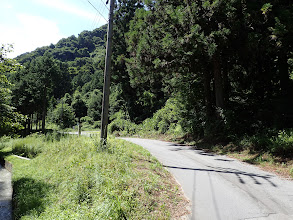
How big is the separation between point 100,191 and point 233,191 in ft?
11.3

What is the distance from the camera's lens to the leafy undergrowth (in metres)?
4.34

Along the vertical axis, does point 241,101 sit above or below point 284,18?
below

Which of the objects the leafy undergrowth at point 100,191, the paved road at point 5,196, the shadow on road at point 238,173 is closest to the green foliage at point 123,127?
the paved road at point 5,196

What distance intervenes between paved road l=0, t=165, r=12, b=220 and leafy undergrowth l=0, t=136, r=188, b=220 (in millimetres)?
539

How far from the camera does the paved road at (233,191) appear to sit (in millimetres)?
4332

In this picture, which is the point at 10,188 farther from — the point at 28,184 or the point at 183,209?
the point at 183,209

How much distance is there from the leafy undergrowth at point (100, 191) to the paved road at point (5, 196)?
539 millimetres

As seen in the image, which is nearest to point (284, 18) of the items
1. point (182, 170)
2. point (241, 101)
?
point (241, 101)

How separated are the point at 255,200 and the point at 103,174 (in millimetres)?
4036

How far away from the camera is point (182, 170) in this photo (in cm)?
767

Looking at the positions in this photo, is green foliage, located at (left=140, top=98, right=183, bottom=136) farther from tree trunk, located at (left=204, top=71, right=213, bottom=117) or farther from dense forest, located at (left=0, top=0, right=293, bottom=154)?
tree trunk, located at (left=204, top=71, right=213, bottom=117)

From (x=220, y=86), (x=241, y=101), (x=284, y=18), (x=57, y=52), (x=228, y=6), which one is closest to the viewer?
(x=284, y=18)

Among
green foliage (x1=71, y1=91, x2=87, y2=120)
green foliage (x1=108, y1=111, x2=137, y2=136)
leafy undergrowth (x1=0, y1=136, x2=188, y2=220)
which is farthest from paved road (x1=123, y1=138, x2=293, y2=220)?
green foliage (x1=71, y1=91, x2=87, y2=120)

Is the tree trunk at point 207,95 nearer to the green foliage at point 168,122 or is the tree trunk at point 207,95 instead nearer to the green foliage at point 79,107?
the green foliage at point 168,122
